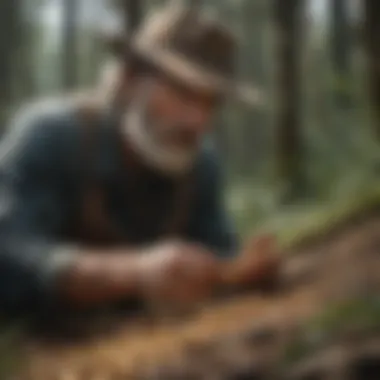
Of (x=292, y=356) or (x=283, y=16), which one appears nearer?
(x=292, y=356)

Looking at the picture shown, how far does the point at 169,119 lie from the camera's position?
216 centimetres

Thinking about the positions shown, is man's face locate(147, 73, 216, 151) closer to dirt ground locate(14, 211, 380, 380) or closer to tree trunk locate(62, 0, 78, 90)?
tree trunk locate(62, 0, 78, 90)

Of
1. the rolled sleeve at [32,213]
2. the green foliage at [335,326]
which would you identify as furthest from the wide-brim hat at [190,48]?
the green foliage at [335,326]

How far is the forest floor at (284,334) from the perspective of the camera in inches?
80.8

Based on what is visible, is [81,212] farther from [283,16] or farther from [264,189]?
[283,16]

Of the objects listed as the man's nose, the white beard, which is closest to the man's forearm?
the white beard

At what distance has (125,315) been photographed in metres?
2.08

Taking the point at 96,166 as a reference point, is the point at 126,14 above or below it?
above

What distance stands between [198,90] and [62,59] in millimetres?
298

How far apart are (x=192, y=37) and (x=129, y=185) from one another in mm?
346

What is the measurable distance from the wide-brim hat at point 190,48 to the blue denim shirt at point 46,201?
16cm

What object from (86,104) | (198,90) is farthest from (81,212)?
(198,90)

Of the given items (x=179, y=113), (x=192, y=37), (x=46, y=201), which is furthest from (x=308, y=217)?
(x=46, y=201)

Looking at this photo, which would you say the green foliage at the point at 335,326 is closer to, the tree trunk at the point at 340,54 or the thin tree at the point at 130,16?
the tree trunk at the point at 340,54
